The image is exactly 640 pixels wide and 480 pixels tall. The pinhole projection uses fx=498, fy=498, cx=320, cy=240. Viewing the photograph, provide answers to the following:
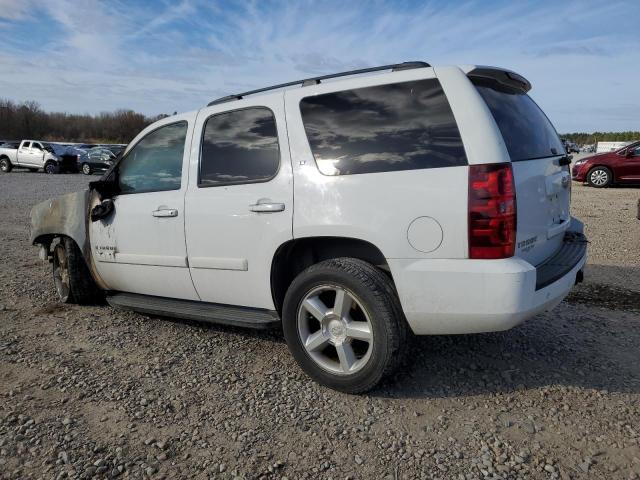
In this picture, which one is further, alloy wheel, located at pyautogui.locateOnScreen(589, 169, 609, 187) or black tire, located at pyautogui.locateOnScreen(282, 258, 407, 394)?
alloy wheel, located at pyautogui.locateOnScreen(589, 169, 609, 187)

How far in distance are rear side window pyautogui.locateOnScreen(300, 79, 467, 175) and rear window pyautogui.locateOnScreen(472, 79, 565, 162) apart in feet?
1.01

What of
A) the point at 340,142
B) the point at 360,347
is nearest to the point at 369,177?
the point at 340,142

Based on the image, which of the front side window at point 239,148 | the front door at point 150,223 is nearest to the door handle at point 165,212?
the front door at point 150,223

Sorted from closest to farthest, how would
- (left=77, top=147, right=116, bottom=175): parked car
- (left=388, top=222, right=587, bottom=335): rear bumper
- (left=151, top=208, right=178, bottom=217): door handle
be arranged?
(left=388, top=222, right=587, bottom=335): rear bumper < (left=151, top=208, right=178, bottom=217): door handle < (left=77, top=147, right=116, bottom=175): parked car

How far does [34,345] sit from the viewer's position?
3.80 meters

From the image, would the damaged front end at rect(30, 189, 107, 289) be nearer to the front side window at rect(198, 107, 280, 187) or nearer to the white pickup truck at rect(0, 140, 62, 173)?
the front side window at rect(198, 107, 280, 187)

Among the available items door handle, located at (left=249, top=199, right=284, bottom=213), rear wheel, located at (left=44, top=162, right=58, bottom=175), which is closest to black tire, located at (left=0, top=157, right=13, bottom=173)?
rear wheel, located at (left=44, top=162, right=58, bottom=175)

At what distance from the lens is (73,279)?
458cm

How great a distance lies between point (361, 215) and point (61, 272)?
11.4 ft

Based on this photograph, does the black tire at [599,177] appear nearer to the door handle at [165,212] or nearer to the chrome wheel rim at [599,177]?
the chrome wheel rim at [599,177]

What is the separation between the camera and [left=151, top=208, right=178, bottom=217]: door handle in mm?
3623

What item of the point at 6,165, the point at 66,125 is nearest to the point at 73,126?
the point at 66,125

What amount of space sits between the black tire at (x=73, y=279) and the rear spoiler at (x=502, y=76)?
3.70m

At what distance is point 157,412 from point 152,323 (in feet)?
5.21
